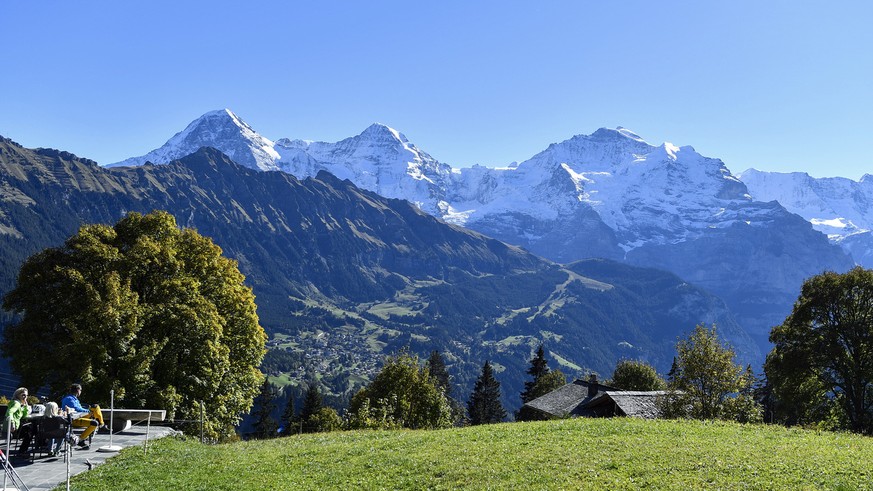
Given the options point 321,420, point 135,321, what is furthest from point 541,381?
point 135,321

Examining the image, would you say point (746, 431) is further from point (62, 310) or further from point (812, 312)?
point (62, 310)

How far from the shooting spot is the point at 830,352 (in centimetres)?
5372

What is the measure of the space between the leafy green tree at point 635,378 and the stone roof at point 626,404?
1522 inches

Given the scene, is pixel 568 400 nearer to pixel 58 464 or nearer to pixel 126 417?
pixel 126 417

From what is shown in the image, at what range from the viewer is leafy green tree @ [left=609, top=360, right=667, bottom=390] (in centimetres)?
10050

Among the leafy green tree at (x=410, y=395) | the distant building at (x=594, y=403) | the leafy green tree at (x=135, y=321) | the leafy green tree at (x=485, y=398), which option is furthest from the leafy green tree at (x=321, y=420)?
the leafy green tree at (x=135, y=321)

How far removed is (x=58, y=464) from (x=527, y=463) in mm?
18811

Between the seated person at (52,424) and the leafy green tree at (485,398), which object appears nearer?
the seated person at (52,424)

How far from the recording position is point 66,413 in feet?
77.4

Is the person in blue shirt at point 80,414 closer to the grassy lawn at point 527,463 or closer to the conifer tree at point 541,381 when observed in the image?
the grassy lawn at point 527,463

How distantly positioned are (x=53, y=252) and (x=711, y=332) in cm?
5208

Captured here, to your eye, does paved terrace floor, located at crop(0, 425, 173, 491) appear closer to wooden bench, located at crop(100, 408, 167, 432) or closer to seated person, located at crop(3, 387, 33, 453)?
seated person, located at crop(3, 387, 33, 453)

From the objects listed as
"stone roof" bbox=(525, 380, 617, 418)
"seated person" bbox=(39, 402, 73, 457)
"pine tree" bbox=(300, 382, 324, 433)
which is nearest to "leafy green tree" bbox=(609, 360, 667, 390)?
"stone roof" bbox=(525, 380, 617, 418)

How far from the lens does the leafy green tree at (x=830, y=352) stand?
5397 centimetres
